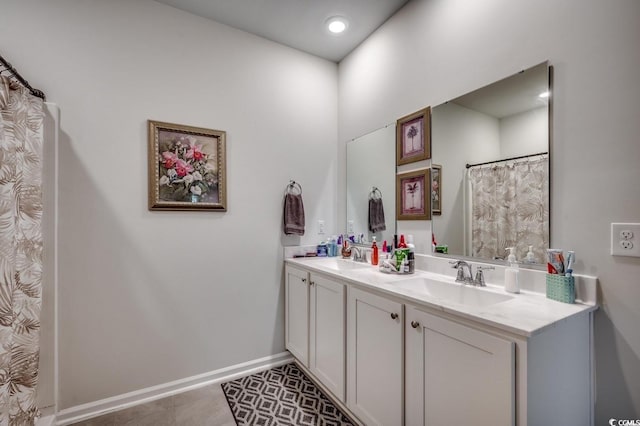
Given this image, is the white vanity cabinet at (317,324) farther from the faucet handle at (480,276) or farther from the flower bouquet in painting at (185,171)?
the flower bouquet in painting at (185,171)

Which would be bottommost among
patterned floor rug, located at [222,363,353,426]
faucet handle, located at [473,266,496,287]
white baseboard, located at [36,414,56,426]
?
patterned floor rug, located at [222,363,353,426]

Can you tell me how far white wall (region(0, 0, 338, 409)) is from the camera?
5.70 ft

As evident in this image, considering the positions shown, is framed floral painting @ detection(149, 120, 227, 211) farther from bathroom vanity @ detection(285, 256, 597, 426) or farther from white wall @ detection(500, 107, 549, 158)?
white wall @ detection(500, 107, 549, 158)

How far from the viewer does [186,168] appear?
Result: 2.05 m

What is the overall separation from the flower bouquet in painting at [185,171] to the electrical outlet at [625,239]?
2165 millimetres

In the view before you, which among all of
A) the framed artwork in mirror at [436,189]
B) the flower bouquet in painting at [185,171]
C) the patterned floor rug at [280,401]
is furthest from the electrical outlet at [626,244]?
the flower bouquet in painting at [185,171]

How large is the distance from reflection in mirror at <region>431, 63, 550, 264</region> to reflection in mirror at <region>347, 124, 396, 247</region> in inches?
15.7

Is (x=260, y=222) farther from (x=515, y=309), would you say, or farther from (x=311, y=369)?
(x=515, y=309)

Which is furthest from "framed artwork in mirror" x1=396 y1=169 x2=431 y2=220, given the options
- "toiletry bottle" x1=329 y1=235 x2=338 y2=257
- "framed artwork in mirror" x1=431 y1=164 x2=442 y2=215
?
"toiletry bottle" x1=329 y1=235 x2=338 y2=257

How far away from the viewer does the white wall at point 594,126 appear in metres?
1.08

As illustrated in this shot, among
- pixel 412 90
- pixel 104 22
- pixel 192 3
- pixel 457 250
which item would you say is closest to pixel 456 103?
pixel 412 90

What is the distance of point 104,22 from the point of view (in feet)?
6.01

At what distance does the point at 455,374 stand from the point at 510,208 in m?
0.84

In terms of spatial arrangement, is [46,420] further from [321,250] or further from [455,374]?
[455,374]
